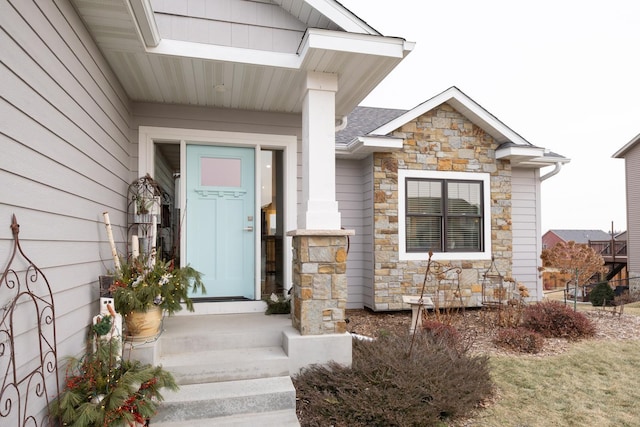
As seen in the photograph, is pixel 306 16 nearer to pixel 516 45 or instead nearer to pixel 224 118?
pixel 224 118

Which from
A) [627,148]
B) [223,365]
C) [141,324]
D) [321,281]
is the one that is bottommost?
[223,365]

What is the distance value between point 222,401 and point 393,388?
4.08ft

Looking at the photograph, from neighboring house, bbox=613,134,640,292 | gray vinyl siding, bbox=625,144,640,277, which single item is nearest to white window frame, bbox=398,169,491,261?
neighboring house, bbox=613,134,640,292

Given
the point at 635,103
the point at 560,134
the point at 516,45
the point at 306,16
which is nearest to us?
the point at 306,16

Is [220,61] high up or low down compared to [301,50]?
down

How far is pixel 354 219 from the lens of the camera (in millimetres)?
6625

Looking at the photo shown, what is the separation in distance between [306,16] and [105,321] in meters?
3.04

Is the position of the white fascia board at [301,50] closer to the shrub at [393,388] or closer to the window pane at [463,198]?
the shrub at [393,388]

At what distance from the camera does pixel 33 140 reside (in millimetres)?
1888

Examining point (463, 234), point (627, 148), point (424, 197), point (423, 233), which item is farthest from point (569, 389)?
point (627, 148)

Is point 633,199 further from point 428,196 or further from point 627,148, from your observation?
point 428,196

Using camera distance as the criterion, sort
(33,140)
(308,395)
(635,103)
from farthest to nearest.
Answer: (635,103)
(308,395)
(33,140)

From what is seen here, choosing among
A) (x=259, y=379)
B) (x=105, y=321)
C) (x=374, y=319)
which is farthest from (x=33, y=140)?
(x=374, y=319)

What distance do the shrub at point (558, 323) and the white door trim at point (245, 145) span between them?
3.43 m
